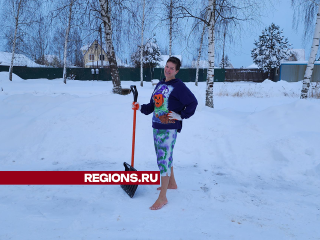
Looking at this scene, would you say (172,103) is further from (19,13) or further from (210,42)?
Result: (19,13)

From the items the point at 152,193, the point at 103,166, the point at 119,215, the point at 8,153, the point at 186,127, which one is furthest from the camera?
the point at 186,127

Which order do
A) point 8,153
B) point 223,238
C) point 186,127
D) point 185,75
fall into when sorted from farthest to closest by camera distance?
1. point 185,75
2. point 186,127
3. point 8,153
4. point 223,238

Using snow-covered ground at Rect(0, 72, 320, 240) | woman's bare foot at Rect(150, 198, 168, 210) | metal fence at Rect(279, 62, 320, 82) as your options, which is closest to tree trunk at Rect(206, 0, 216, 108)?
snow-covered ground at Rect(0, 72, 320, 240)

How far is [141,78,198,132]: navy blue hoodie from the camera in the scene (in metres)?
2.79

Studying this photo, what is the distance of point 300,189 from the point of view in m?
3.44

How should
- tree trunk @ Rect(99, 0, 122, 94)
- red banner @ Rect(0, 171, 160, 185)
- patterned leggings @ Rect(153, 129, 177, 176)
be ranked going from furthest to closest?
tree trunk @ Rect(99, 0, 122, 94) → red banner @ Rect(0, 171, 160, 185) → patterned leggings @ Rect(153, 129, 177, 176)

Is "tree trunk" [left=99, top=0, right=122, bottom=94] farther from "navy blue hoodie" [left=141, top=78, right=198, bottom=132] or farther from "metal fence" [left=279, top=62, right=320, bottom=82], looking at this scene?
"metal fence" [left=279, top=62, right=320, bottom=82]

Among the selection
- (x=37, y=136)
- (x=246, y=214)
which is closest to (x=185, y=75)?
(x=37, y=136)

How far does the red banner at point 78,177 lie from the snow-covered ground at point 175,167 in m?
0.18

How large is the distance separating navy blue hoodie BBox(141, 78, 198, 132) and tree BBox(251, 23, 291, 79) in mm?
31704

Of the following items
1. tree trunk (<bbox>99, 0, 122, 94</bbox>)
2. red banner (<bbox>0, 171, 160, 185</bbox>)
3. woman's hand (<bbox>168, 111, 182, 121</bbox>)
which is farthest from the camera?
tree trunk (<bbox>99, 0, 122, 94</bbox>)

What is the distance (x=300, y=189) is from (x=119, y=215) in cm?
257

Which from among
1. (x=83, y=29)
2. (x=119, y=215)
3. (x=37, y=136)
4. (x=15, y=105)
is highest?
(x=83, y=29)

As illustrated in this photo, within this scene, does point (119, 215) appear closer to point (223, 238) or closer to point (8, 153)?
point (223, 238)
